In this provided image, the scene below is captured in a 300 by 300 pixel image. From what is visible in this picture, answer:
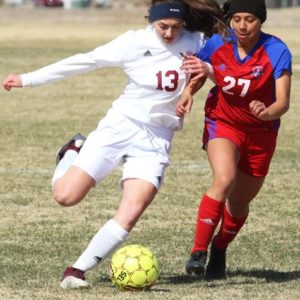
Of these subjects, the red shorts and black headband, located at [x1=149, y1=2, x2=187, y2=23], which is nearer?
black headband, located at [x1=149, y1=2, x2=187, y2=23]

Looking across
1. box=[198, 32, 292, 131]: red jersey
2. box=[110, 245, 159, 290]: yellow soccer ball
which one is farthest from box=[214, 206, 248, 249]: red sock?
box=[110, 245, 159, 290]: yellow soccer ball

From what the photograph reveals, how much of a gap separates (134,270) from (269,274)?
3.99ft

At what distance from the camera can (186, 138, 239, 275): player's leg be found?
7.27 metres

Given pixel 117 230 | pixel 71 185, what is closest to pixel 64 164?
pixel 71 185

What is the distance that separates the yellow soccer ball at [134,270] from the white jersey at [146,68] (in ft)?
2.86

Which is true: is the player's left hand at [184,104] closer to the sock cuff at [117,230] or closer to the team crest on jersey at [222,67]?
the team crest on jersey at [222,67]

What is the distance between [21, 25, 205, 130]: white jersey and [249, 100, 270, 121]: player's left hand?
56 centimetres

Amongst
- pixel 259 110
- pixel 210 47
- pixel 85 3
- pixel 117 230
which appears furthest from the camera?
pixel 85 3

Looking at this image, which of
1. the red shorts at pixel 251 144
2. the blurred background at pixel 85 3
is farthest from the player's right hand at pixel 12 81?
the blurred background at pixel 85 3

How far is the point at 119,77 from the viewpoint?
79.5 feet

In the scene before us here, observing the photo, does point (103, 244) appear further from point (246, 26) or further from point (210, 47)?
point (246, 26)

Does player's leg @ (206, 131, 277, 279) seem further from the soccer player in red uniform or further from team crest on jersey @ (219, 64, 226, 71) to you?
team crest on jersey @ (219, 64, 226, 71)

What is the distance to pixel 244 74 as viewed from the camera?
7.25m

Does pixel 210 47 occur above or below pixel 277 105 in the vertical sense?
above
